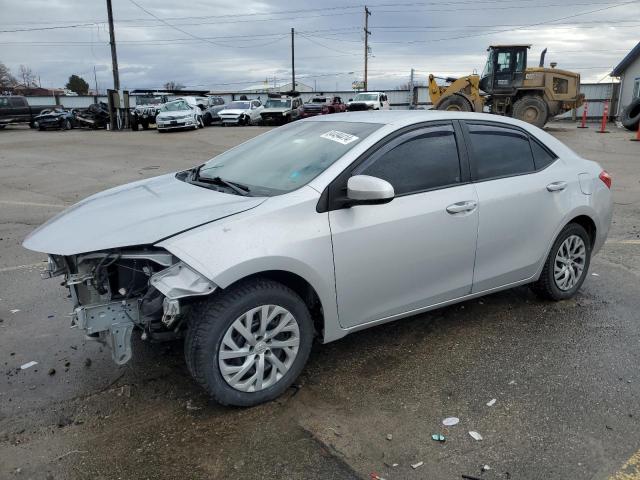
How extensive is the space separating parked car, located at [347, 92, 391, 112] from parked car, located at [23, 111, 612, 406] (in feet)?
94.9

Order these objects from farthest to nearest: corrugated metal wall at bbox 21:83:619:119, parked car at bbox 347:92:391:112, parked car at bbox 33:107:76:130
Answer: corrugated metal wall at bbox 21:83:619:119 → parked car at bbox 347:92:391:112 → parked car at bbox 33:107:76:130

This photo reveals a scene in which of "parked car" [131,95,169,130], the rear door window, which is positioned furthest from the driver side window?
the rear door window

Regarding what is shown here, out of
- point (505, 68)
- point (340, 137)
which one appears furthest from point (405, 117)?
point (505, 68)

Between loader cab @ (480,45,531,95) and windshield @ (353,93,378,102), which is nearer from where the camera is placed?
loader cab @ (480,45,531,95)

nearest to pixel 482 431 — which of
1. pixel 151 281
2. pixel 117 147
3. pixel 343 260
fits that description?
pixel 343 260

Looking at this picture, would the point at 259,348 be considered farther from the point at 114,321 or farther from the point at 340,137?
the point at 340,137

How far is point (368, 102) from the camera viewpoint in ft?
110

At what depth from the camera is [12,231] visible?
7309mm

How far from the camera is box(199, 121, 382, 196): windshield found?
3.46 metres

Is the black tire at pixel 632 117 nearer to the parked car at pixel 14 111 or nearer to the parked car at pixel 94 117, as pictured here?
the parked car at pixel 94 117

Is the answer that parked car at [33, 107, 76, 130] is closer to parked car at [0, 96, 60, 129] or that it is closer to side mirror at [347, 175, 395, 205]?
parked car at [0, 96, 60, 129]

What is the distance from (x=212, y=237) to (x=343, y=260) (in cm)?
81

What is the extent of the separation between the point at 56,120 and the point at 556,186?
32964 millimetres

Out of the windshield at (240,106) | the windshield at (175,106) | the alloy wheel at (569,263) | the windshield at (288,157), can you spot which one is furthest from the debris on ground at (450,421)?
the windshield at (240,106)
